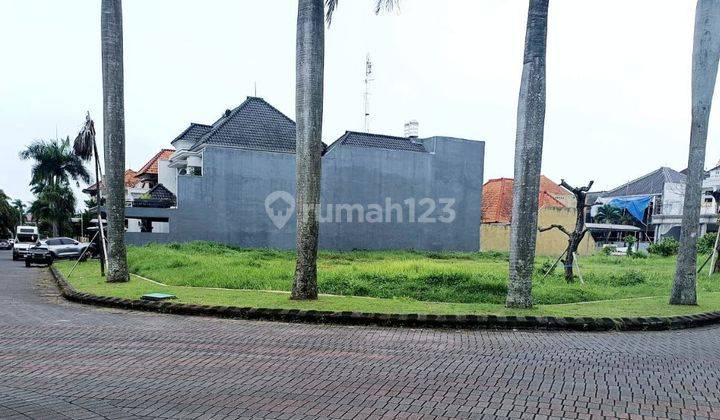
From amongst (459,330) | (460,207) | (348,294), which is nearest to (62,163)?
(460,207)

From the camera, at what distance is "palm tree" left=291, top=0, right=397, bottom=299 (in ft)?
36.8

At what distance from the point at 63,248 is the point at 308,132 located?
24.2 m

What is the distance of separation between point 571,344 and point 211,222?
81.0 feet

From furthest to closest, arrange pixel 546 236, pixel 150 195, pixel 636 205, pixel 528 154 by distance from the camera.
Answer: pixel 636 205 → pixel 546 236 → pixel 150 195 → pixel 528 154

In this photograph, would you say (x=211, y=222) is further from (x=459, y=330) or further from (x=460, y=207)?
(x=459, y=330)

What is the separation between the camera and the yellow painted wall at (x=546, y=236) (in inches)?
1478

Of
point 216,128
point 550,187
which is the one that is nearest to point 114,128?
point 216,128

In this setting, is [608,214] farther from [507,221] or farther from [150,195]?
[150,195]

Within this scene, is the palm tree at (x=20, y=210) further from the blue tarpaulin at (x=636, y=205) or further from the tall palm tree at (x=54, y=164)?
the blue tarpaulin at (x=636, y=205)

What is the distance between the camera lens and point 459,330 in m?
9.22

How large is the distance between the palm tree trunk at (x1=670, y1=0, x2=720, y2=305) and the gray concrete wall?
2230 centimetres

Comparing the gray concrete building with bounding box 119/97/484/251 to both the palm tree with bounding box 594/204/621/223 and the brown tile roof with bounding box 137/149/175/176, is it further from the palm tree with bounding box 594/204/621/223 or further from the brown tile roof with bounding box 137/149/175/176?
the palm tree with bounding box 594/204/621/223

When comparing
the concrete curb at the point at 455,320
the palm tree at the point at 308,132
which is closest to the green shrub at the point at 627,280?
the concrete curb at the point at 455,320

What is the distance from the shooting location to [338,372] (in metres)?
6.10
